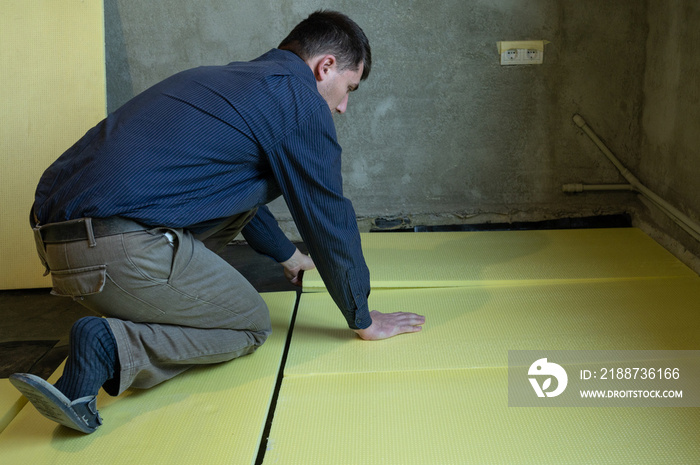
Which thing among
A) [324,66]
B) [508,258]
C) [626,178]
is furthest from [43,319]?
[626,178]

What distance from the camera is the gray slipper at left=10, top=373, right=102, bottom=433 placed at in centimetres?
127

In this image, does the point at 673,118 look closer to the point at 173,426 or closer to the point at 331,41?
the point at 331,41

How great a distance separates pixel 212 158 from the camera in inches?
57.4

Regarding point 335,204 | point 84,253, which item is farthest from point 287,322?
point 84,253

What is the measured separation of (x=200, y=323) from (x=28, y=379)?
1.53ft

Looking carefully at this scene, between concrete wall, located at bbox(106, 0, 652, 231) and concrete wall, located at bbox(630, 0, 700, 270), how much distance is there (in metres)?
0.10

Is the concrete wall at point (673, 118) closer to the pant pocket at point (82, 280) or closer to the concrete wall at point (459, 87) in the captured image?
the concrete wall at point (459, 87)

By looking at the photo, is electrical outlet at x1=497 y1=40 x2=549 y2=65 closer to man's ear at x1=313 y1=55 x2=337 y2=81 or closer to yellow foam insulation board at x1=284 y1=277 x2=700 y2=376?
yellow foam insulation board at x1=284 y1=277 x2=700 y2=376

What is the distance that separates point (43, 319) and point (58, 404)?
129 cm

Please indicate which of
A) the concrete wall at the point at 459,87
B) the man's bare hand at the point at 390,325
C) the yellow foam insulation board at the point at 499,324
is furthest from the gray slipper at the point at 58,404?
the concrete wall at the point at 459,87

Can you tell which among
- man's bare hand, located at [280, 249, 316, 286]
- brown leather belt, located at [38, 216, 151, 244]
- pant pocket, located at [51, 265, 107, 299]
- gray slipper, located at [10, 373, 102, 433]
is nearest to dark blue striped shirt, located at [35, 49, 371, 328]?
brown leather belt, located at [38, 216, 151, 244]

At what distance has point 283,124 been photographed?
1.44 m

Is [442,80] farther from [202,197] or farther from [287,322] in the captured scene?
[202,197]

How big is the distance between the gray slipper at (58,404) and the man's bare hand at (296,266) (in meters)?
0.94
